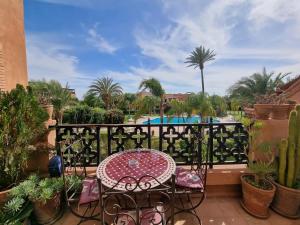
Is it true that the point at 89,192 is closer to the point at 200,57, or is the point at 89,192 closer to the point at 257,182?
the point at 257,182

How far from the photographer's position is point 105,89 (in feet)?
76.8

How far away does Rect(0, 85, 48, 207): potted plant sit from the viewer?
209 centimetres

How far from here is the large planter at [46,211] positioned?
2.11 m

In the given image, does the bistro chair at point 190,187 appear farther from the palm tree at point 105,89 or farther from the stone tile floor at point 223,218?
the palm tree at point 105,89

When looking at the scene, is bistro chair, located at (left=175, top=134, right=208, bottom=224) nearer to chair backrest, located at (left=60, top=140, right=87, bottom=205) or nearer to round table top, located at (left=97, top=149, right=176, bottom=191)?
round table top, located at (left=97, top=149, right=176, bottom=191)

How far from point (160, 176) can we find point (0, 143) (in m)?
1.88

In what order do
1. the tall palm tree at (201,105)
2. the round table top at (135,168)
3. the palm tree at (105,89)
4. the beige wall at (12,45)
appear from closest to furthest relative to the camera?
the round table top at (135,168) < the beige wall at (12,45) < the tall palm tree at (201,105) < the palm tree at (105,89)

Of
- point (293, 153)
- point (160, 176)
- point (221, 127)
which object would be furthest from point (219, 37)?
point (160, 176)

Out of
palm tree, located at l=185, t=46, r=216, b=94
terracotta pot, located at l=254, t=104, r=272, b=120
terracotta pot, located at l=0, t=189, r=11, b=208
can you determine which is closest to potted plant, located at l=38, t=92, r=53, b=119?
terracotta pot, located at l=0, t=189, r=11, b=208

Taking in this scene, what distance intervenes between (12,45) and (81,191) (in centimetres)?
291

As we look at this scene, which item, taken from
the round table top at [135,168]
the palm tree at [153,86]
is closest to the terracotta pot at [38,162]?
the round table top at [135,168]

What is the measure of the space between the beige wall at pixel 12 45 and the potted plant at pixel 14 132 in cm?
85

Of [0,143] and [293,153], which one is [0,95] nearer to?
[0,143]

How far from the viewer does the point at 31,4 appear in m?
4.40
